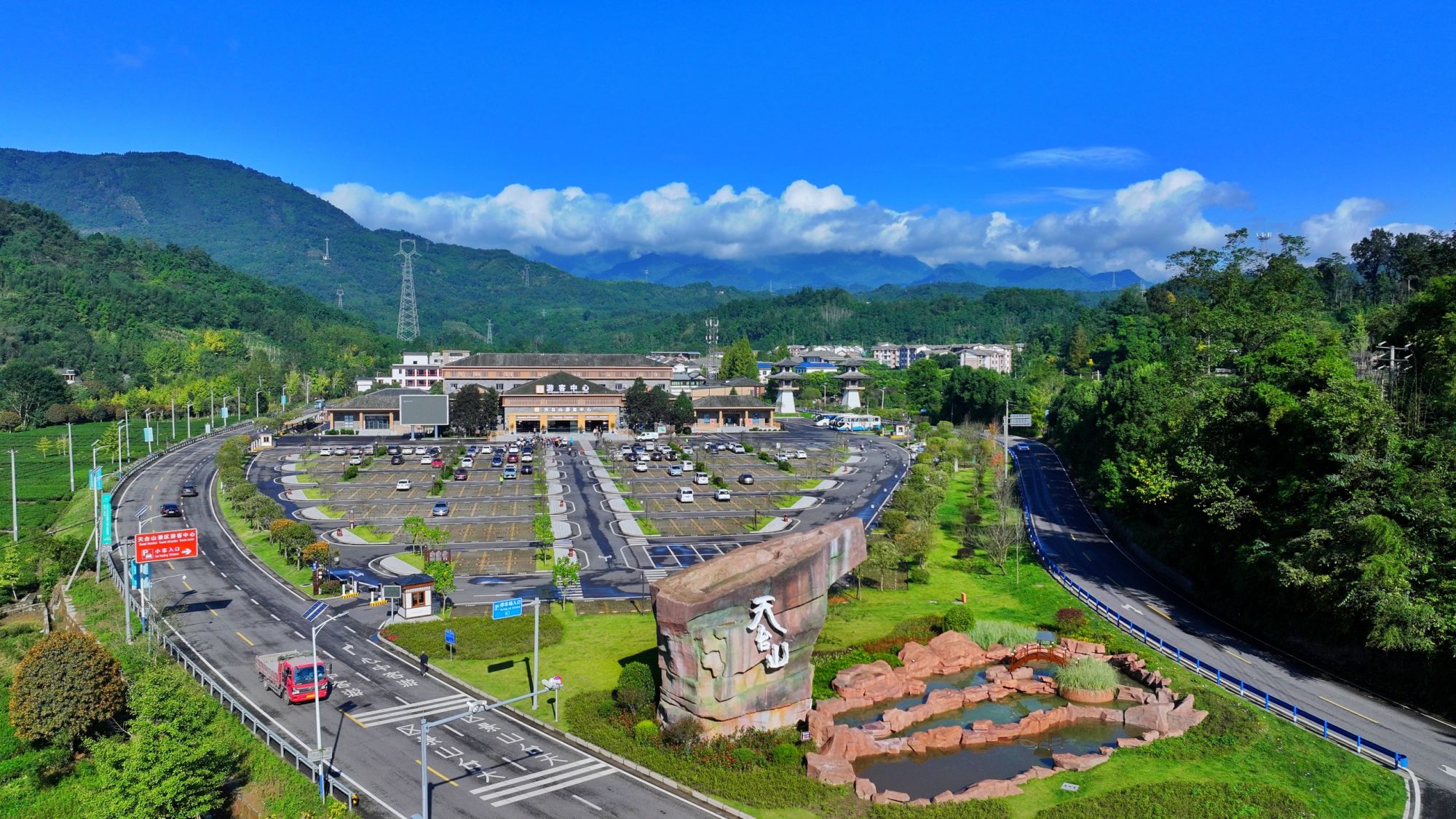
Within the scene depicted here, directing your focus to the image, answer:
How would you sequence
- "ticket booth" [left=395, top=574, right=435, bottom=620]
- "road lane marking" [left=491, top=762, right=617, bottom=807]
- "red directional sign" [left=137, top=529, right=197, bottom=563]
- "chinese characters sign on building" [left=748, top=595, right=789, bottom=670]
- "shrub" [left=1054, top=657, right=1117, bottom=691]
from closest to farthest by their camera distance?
"road lane marking" [left=491, top=762, right=617, bottom=807] < "chinese characters sign on building" [left=748, top=595, right=789, bottom=670] < "shrub" [left=1054, top=657, right=1117, bottom=691] < "ticket booth" [left=395, top=574, right=435, bottom=620] < "red directional sign" [left=137, top=529, right=197, bottom=563]

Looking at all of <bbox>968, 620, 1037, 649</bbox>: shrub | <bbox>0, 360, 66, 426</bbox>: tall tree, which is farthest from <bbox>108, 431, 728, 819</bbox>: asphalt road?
<bbox>0, 360, 66, 426</bbox>: tall tree

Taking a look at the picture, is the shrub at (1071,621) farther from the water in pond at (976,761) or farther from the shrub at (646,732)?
the shrub at (646,732)

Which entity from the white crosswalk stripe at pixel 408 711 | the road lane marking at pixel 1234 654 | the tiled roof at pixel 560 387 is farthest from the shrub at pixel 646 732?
the tiled roof at pixel 560 387

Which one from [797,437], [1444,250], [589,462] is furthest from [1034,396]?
[589,462]

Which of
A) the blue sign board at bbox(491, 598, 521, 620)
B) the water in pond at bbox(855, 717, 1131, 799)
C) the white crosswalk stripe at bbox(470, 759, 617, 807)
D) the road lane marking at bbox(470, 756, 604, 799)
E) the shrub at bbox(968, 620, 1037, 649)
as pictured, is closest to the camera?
the white crosswalk stripe at bbox(470, 759, 617, 807)

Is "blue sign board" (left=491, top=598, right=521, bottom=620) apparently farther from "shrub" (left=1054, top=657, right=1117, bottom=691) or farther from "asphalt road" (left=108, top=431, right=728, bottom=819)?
"shrub" (left=1054, top=657, right=1117, bottom=691)

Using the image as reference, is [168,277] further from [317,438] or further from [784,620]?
[784,620]

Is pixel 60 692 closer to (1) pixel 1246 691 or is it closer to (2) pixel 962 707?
(2) pixel 962 707

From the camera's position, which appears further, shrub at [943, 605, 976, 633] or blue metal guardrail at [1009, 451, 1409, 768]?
shrub at [943, 605, 976, 633]
